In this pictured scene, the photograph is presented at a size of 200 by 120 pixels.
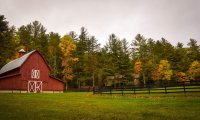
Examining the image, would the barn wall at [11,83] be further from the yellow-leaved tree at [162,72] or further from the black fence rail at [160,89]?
the yellow-leaved tree at [162,72]

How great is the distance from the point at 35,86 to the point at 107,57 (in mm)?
29340

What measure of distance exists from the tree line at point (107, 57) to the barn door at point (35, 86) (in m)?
13.1

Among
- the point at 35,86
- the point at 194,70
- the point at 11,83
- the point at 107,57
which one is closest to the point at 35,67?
the point at 35,86

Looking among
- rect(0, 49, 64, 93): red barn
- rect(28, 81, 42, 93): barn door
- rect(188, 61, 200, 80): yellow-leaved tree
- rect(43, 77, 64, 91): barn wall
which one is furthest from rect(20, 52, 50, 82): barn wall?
rect(188, 61, 200, 80): yellow-leaved tree

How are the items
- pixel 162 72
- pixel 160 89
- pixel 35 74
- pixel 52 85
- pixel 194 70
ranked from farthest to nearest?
pixel 162 72
pixel 194 70
pixel 52 85
pixel 35 74
pixel 160 89

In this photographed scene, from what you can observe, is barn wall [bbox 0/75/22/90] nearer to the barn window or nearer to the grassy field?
the barn window

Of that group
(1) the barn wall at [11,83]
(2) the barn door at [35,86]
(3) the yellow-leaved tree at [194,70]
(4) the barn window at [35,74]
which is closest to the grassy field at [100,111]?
(1) the barn wall at [11,83]

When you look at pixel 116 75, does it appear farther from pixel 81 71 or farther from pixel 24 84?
pixel 24 84

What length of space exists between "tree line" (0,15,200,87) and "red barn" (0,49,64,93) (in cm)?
1097

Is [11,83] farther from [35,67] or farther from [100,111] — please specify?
[100,111]

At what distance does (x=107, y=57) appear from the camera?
69.3 meters

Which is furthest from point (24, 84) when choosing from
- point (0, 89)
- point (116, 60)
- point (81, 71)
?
point (116, 60)

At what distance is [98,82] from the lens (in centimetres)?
7244

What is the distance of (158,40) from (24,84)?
2033 inches
